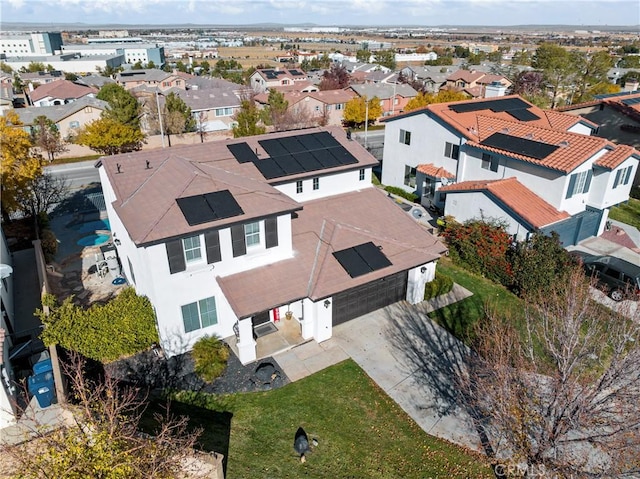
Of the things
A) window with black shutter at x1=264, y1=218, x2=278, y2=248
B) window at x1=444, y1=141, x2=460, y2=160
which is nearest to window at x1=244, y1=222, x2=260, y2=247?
window with black shutter at x1=264, y1=218, x2=278, y2=248

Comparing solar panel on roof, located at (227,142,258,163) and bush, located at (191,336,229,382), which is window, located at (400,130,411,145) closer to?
solar panel on roof, located at (227,142,258,163)

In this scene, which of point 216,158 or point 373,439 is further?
point 216,158

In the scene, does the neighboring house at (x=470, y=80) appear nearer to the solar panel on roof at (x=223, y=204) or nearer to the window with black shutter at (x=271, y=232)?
the window with black shutter at (x=271, y=232)

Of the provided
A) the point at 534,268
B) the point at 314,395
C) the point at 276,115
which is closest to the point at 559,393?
the point at 314,395

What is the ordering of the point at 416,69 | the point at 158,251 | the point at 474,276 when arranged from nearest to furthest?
the point at 158,251, the point at 474,276, the point at 416,69

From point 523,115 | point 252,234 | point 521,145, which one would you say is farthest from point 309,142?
point 523,115

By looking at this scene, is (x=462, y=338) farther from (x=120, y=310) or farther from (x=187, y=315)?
(x=120, y=310)

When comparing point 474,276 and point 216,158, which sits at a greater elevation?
point 216,158
